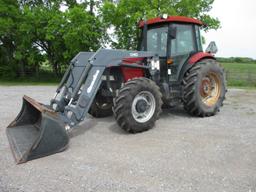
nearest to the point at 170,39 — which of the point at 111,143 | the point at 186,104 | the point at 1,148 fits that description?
the point at 186,104

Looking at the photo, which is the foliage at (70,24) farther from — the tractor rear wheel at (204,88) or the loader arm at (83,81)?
the loader arm at (83,81)

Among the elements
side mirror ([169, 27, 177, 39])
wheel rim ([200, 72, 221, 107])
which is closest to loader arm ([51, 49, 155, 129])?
side mirror ([169, 27, 177, 39])

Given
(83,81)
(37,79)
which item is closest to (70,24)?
(37,79)

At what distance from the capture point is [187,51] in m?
6.89

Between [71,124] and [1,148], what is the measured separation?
1.20m

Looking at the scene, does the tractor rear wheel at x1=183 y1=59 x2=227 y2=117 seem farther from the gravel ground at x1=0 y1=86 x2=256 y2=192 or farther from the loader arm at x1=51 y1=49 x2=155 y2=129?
the loader arm at x1=51 y1=49 x2=155 y2=129

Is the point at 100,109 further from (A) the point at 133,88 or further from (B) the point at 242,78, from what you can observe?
(B) the point at 242,78

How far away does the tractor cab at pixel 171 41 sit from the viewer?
21.4 feet

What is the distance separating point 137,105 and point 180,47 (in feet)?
6.96

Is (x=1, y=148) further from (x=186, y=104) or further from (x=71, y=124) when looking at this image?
(x=186, y=104)

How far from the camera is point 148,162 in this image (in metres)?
4.04

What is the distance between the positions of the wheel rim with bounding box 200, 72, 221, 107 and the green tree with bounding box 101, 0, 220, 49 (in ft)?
33.8

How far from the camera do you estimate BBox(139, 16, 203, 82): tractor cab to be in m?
6.52

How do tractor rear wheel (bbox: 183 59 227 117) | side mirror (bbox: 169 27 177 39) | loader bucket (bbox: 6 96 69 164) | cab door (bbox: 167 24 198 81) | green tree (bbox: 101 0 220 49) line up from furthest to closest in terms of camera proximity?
green tree (bbox: 101 0 220 49) < cab door (bbox: 167 24 198 81) < tractor rear wheel (bbox: 183 59 227 117) < side mirror (bbox: 169 27 177 39) < loader bucket (bbox: 6 96 69 164)
